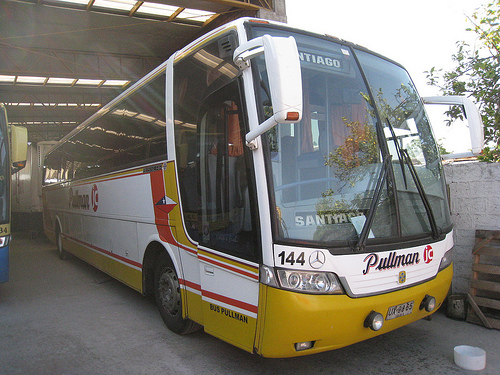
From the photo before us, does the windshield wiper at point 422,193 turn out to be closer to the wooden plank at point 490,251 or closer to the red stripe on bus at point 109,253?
the wooden plank at point 490,251

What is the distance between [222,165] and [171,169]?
3.50 ft

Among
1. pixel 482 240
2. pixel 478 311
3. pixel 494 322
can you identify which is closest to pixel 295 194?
pixel 482 240

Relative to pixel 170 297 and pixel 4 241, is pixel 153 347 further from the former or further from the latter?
pixel 4 241

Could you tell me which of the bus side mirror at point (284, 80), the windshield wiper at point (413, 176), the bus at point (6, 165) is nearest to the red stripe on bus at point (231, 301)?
the bus side mirror at point (284, 80)

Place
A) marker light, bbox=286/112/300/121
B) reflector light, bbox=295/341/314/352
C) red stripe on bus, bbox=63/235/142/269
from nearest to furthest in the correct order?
marker light, bbox=286/112/300/121 → reflector light, bbox=295/341/314/352 → red stripe on bus, bbox=63/235/142/269

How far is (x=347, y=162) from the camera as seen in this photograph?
341 cm

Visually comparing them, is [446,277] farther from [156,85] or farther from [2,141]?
[2,141]

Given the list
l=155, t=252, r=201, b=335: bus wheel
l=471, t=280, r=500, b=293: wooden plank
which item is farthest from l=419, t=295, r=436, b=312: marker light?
l=155, t=252, r=201, b=335: bus wheel

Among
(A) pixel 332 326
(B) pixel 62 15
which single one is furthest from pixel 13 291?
(B) pixel 62 15

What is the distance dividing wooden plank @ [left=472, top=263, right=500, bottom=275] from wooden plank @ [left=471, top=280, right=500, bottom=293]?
0.40 ft

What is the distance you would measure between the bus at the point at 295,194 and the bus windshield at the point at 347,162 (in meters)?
0.01

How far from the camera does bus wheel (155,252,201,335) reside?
4613 millimetres

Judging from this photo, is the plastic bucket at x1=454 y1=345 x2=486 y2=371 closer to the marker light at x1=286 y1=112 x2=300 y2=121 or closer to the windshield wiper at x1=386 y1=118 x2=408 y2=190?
the windshield wiper at x1=386 y1=118 x2=408 y2=190

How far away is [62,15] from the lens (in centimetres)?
1177
